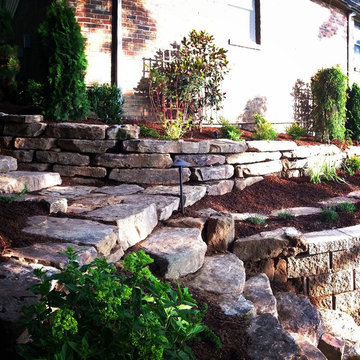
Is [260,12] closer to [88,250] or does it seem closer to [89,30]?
[89,30]

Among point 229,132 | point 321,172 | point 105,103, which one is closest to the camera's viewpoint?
point 105,103

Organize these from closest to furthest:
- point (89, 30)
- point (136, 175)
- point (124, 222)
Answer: point (124, 222) < point (136, 175) < point (89, 30)

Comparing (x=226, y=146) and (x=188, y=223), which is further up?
(x=226, y=146)

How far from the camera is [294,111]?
10.2 m

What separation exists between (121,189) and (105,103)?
220cm

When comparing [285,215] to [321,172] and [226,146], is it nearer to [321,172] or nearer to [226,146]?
[226,146]

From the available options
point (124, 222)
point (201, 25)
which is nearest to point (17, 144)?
point (124, 222)

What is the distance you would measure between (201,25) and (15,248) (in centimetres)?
675

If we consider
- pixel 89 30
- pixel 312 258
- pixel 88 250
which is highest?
pixel 89 30

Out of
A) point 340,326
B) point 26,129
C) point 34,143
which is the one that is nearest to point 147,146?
point 34,143

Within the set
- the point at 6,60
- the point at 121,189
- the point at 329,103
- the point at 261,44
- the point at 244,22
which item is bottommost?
the point at 121,189

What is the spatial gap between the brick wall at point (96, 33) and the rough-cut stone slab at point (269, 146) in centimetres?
256

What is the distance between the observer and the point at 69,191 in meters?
4.76

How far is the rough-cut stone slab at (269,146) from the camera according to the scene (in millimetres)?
6656
